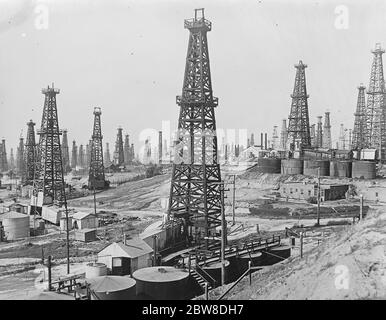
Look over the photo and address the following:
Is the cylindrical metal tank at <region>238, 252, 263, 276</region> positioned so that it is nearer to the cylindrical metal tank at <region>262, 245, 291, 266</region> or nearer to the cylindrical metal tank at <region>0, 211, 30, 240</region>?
the cylindrical metal tank at <region>262, 245, 291, 266</region>

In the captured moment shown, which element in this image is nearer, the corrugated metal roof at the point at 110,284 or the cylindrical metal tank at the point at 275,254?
the corrugated metal roof at the point at 110,284

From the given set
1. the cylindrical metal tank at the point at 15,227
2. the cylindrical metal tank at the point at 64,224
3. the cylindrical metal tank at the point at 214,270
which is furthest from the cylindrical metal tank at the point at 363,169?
the cylindrical metal tank at the point at 15,227

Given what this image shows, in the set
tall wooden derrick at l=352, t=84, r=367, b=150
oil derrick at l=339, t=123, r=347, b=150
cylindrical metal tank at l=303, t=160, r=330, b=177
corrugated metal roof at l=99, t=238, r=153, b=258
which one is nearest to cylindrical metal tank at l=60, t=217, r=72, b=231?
corrugated metal roof at l=99, t=238, r=153, b=258

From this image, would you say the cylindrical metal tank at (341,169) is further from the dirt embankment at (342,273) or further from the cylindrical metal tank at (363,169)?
the dirt embankment at (342,273)

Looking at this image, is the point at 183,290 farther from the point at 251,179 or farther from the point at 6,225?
the point at 251,179

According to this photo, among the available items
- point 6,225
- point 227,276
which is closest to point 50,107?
point 6,225
